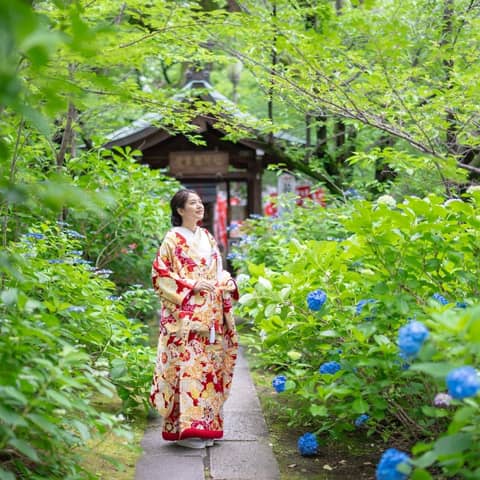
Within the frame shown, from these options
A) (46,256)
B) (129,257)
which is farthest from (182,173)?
(46,256)

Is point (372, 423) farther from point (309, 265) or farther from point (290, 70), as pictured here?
point (290, 70)

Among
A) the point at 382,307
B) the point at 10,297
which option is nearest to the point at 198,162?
the point at 382,307

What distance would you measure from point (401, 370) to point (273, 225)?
574 centimetres

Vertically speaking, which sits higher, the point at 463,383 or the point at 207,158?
the point at 463,383

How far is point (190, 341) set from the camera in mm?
4785

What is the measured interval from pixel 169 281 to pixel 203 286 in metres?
0.23

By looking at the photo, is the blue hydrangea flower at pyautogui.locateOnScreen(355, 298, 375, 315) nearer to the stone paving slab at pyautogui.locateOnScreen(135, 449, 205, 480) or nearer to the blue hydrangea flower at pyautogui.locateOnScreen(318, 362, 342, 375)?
the blue hydrangea flower at pyautogui.locateOnScreen(318, 362, 342, 375)

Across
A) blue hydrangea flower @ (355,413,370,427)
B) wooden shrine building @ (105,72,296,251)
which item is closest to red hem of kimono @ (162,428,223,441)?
blue hydrangea flower @ (355,413,370,427)

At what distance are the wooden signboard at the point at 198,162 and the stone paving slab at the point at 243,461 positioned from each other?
8300 millimetres

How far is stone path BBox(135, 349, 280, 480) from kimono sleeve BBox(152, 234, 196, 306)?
939 millimetres

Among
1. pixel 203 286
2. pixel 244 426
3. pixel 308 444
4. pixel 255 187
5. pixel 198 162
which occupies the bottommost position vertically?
pixel 255 187

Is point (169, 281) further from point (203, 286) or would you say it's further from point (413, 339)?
point (413, 339)

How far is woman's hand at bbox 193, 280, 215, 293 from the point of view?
4.75 meters

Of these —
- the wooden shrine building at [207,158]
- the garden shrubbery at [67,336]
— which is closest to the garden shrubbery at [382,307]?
the garden shrubbery at [67,336]
